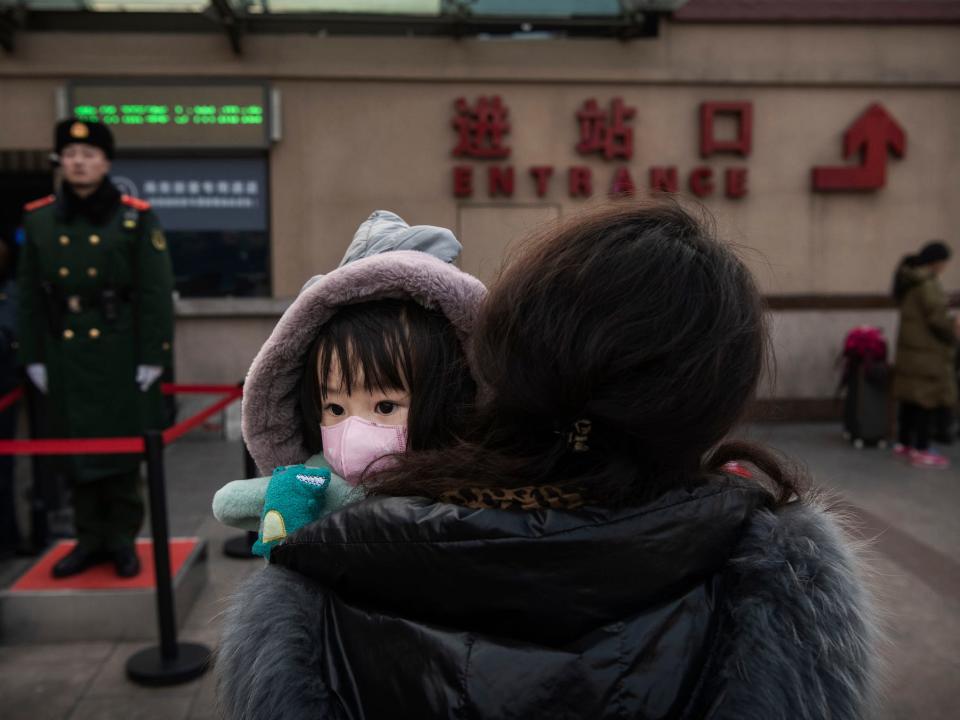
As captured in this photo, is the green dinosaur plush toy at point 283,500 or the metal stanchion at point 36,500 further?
the metal stanchion at point 36,500

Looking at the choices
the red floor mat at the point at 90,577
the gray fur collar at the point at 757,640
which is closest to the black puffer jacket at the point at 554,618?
the gray fur collar at the point at 757,640

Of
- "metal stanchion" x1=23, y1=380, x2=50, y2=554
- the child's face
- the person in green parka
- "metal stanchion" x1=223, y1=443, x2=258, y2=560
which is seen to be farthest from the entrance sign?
the child's face

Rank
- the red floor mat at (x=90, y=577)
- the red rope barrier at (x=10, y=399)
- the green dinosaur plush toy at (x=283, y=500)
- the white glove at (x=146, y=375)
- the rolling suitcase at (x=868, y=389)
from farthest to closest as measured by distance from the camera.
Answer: the rolling suitcase at (x=868, y=389), the red rope barrier at (x=10, y=399), the white glove at (x=146, y=375), the red floor mat at (x=90, y=577), the green dinosaur plush toy at (x=283, y=500)

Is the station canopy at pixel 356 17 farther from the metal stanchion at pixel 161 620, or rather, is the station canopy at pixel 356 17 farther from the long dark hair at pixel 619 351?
the long dark hair at pixel 619 351

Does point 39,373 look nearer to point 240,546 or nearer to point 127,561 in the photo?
point 127,561

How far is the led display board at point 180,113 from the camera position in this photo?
27.6 feet

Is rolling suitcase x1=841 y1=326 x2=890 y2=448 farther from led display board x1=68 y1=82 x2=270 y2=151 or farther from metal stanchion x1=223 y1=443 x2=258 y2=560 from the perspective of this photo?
led display board x1=68 y1=82 x2=270 y2=151

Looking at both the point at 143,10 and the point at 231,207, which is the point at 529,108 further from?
the point at 143,10

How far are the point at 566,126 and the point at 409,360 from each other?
25.8ft

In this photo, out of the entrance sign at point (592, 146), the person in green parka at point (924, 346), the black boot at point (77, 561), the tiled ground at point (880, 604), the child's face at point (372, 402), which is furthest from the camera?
the entrance sign at point (592, 146)

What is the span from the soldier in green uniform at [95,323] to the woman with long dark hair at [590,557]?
3.49 meters

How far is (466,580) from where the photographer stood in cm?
93

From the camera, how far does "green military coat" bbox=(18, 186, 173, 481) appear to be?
4.14 metres

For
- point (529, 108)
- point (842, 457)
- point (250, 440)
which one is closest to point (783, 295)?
point (842, 457)
